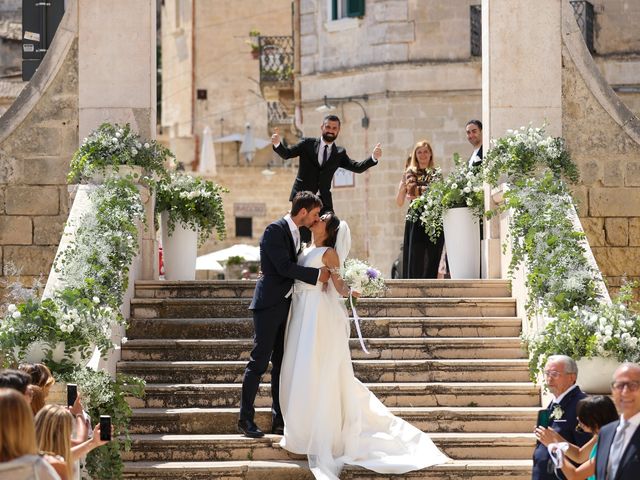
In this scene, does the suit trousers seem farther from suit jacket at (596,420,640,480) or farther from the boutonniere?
suit jacket at (596,420,640,480)

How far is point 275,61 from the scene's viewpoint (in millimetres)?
35125

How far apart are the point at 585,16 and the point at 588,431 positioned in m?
16.6

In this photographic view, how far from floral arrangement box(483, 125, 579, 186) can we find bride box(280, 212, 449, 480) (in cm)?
265

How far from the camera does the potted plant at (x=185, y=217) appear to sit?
13.0 m

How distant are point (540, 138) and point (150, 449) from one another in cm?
463

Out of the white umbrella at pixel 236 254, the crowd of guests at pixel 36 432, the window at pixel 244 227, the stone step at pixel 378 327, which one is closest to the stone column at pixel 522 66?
the stone step at pixel 378 327

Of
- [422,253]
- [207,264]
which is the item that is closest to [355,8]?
[207,264]

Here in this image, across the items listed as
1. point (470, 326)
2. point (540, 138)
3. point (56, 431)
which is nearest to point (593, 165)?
point (540, 138)

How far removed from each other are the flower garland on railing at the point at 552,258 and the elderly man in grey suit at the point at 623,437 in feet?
9.45

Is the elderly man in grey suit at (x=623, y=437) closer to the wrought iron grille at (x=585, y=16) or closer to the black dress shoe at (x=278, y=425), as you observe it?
the black dress shoe at (x=278, y=425)

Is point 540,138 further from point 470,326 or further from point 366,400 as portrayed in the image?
point 366,400

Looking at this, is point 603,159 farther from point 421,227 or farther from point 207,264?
point 207,264

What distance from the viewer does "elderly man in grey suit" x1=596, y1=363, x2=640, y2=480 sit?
6.77 metres

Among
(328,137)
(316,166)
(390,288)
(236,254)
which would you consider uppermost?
(328,137)
